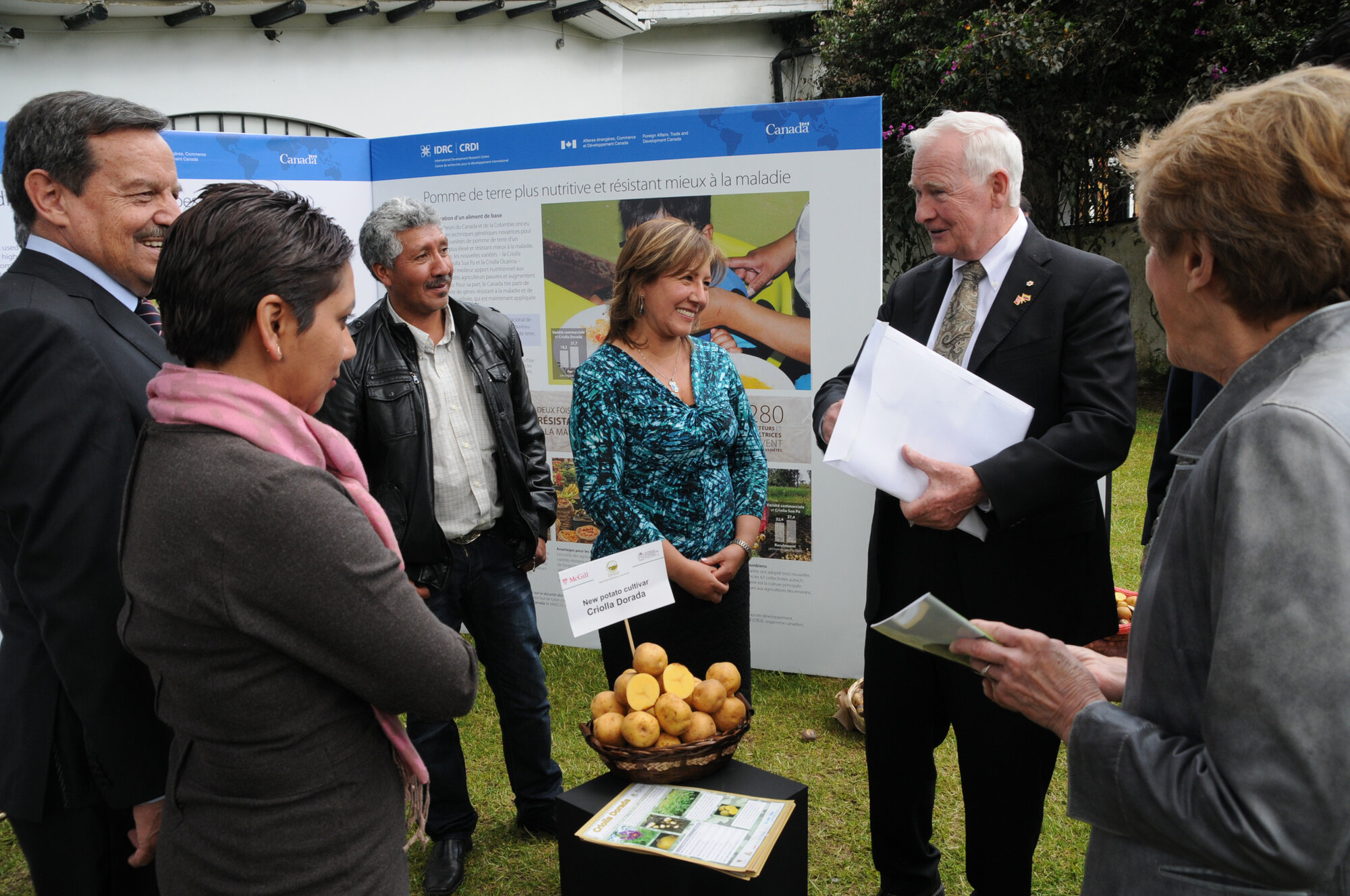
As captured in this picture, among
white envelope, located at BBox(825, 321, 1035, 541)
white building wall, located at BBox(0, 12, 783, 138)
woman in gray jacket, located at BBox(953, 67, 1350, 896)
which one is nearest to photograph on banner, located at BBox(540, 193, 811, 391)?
white envelope, located at BBox(825, 321, 1035, 541)

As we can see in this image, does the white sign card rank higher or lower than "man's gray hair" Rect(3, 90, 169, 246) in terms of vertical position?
lower

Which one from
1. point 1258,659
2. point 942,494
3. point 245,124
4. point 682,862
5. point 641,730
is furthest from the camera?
point 245,124

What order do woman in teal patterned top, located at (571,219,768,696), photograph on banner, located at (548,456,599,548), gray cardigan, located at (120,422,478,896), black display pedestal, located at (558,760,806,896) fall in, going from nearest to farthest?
gray cardigan, located at (120,422,478,896) → black display pedestal, located at (558,760,806,896) → woman in teal patterned top, located at (571,219,768,696) → photograph on banner, located at (548,456,599,548)

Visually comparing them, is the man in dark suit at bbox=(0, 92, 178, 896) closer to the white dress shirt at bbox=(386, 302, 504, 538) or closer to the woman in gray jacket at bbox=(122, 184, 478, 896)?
the woman in gray jacket at bbox=(122, 184, 478, 896)

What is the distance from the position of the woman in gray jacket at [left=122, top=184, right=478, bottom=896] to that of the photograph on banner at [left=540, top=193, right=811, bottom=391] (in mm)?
3053

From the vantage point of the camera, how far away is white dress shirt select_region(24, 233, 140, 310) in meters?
1.78

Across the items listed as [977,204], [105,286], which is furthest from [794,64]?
[105,286]

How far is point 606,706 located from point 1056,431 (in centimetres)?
130

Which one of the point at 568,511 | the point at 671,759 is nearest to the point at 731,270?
the point at 568,511

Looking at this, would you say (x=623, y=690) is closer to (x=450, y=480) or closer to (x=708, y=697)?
(x=708, y=697)

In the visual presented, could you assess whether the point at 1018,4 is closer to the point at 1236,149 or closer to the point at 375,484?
the point at 375,484

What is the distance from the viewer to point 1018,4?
11273mm

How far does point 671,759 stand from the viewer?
6.75ft

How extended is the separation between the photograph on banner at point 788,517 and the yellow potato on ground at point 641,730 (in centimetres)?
247
